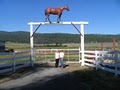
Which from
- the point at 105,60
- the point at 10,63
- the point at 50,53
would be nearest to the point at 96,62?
the point at 105,60

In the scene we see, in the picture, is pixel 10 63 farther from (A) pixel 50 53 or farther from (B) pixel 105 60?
(A) pixel 50 53

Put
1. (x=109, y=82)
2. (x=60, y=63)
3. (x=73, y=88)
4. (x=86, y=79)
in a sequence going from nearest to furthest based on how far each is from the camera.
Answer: (x=73, y=88), (x=109, y=82), (x=86, y=79), (x=60, y=63)

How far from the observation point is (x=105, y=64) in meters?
20.8

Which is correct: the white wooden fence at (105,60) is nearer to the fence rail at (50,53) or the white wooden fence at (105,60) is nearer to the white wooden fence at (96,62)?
the white wooden fence at (96,62)

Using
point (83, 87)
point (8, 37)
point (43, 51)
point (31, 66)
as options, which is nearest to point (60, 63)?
point (31, 66)

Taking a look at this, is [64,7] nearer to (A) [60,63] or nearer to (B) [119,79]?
(A) [60,63]

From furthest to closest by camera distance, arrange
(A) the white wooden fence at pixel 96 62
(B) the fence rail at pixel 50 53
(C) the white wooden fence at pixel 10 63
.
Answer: (B) the fence rail at pixel 50 53 → (C) the white wooden fence at pixel 10 63 → (A) the white wooden fence at pixel 96 62

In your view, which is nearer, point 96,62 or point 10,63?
point 10,63

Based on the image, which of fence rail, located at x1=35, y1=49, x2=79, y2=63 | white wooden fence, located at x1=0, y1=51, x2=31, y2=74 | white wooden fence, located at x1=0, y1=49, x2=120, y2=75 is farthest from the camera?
fence rail, located at x1=35, y1=49, x2=79, y2=63

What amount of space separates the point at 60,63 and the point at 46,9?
4.21 metres

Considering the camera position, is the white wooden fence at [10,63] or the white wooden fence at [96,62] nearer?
the white wooden fence at [96,62]

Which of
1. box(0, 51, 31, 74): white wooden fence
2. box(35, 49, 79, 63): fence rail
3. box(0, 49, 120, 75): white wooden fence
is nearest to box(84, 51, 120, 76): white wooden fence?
box(0, 49, 120, 75): white wooden fence

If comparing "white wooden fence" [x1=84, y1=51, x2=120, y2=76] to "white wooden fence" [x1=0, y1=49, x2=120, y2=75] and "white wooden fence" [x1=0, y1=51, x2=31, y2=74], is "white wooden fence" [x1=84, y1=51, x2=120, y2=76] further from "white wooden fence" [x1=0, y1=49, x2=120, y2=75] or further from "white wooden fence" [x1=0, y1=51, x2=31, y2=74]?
"white wooden fence" [x1=0, y1=51, x2=31, y2=74]

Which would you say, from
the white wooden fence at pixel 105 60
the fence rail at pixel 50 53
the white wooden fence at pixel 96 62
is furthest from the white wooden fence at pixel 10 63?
the fence rail at pixel 50 53
